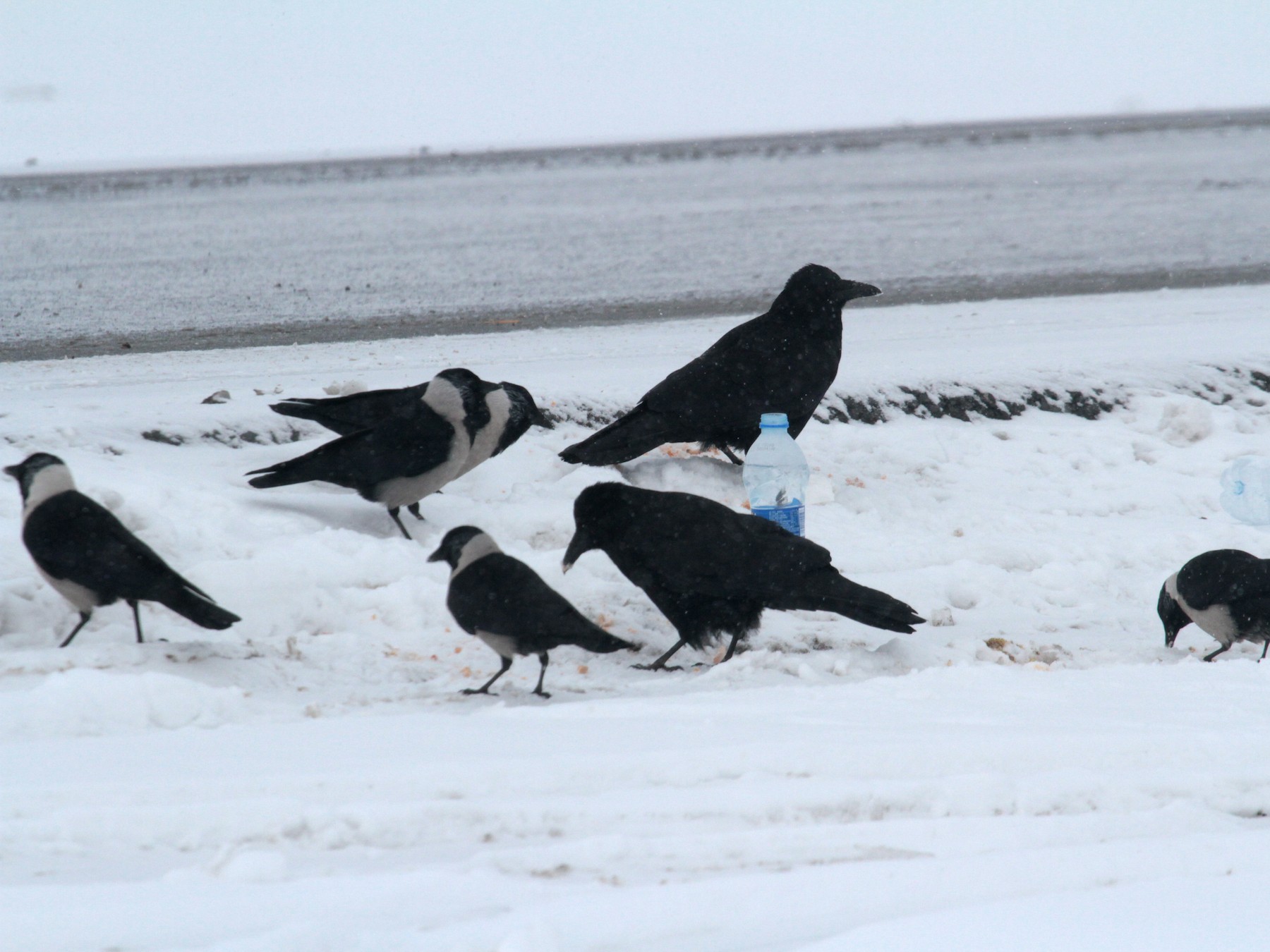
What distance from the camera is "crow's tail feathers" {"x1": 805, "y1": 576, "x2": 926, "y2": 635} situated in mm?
4336

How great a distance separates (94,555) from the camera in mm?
3791

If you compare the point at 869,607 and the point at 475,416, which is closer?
the point at 869,607

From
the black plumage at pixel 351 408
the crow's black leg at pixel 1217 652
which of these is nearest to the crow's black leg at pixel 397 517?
the black plumage at pixel 351 408

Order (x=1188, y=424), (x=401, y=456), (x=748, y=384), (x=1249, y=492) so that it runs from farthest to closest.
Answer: (x=1188, y=424), (x=1249, y=492), (x=748, y=384), (x=401, y=456)

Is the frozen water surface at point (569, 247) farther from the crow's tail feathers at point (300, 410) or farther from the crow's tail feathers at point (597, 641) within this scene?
the crow's tail feathers at point (597, 641)

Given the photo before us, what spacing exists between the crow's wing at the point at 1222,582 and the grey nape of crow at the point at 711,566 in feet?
3.72

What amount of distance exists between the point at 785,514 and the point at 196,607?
260 cm

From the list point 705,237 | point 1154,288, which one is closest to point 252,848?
point 1154,288

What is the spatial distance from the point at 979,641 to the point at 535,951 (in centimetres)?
292

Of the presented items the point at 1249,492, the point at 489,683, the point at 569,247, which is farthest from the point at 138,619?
the point at 569,247

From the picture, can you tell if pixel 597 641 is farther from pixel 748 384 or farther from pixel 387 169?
pixel 387 169

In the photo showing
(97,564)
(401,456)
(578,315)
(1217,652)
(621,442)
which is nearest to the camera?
(97,564)

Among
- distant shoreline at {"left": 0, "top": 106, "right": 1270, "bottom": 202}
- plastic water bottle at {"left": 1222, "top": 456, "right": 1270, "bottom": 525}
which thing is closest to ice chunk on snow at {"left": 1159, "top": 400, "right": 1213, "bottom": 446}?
plastic water bottle at {"left": 1222, "top": 456, "right": 1270, "bottom": 525}

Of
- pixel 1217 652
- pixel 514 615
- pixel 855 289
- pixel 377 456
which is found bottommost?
pixel 1217 652
